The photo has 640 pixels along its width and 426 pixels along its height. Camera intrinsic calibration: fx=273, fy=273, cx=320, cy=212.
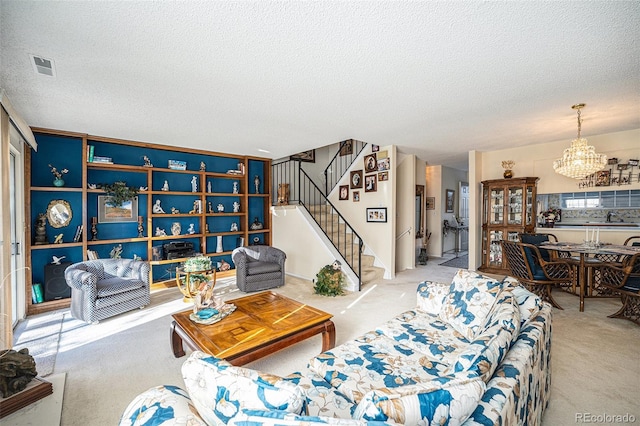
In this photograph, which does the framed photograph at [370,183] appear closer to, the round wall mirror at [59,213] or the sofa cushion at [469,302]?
the sofa cushion at [469,302]

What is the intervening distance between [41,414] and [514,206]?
734 cm

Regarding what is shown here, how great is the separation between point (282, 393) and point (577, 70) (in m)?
3.52

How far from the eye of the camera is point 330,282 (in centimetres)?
450

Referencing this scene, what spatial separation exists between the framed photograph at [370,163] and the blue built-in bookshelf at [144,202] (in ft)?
7.83

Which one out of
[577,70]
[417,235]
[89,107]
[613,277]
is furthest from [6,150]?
[417,235]

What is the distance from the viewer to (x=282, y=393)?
0.85 meters

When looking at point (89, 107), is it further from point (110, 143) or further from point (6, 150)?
point (110, 143)

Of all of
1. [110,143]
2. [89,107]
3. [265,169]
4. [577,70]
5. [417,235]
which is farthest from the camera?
[417,235]

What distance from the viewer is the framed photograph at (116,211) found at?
15.3 feet

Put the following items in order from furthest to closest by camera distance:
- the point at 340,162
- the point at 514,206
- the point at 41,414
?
the point at 340,162 < the point at 514,206 < the point at 41,414

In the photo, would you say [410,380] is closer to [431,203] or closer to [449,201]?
[431,203]

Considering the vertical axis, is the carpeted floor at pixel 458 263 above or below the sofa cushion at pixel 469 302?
below

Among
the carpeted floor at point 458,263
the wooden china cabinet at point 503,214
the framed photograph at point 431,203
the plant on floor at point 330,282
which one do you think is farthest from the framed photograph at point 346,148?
the carpeted floor at point 458,263

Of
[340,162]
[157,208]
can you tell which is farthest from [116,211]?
[340,162]
